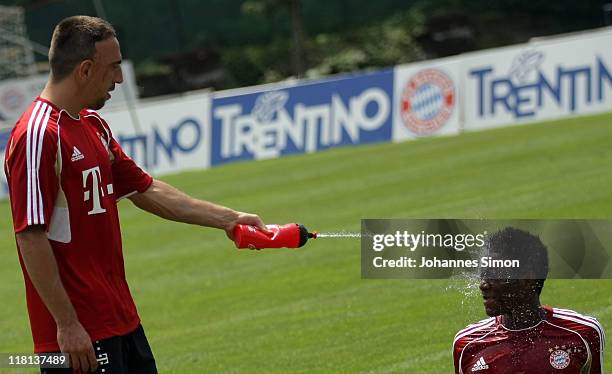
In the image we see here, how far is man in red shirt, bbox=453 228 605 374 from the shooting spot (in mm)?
5496

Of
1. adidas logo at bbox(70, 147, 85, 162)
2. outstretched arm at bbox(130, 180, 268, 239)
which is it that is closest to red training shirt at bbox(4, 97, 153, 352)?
adidas logo at bbox(70, 147, 85, 162)

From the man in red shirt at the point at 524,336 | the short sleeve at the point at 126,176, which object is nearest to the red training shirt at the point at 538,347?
the man in red shirt at the point at 524,336

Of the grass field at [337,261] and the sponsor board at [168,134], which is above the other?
the sponsor board at [168,134]

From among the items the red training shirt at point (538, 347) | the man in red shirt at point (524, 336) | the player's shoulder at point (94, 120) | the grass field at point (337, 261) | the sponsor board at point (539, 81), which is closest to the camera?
the man in red shirt at point (524, 336)

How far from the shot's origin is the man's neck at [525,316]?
5.64 metres

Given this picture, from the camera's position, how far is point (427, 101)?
2383cm

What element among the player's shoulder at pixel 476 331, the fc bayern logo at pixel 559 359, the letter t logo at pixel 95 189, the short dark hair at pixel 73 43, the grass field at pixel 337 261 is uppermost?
the short dark hair at pixel 73 43

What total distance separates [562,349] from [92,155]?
2.28m

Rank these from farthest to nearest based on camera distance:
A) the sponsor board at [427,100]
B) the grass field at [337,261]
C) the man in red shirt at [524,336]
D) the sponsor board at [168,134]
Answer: the sponsor board at [168,134], the sponsor board at [427,100], the grass field at [337,261], the man in red shirt at [524,336]

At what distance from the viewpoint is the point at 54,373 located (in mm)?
5430

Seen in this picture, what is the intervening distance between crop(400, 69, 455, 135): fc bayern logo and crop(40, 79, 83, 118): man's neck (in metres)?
18.6

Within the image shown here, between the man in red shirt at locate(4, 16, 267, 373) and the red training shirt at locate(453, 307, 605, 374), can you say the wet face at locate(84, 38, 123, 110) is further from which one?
the red training shirt at locate(453, 307, 605, 374)

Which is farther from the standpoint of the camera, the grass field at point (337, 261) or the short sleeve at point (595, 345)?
the grass field at point (337, 261)

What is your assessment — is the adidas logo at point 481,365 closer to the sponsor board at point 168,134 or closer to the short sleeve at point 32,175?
the short sleeve at point 32,175
